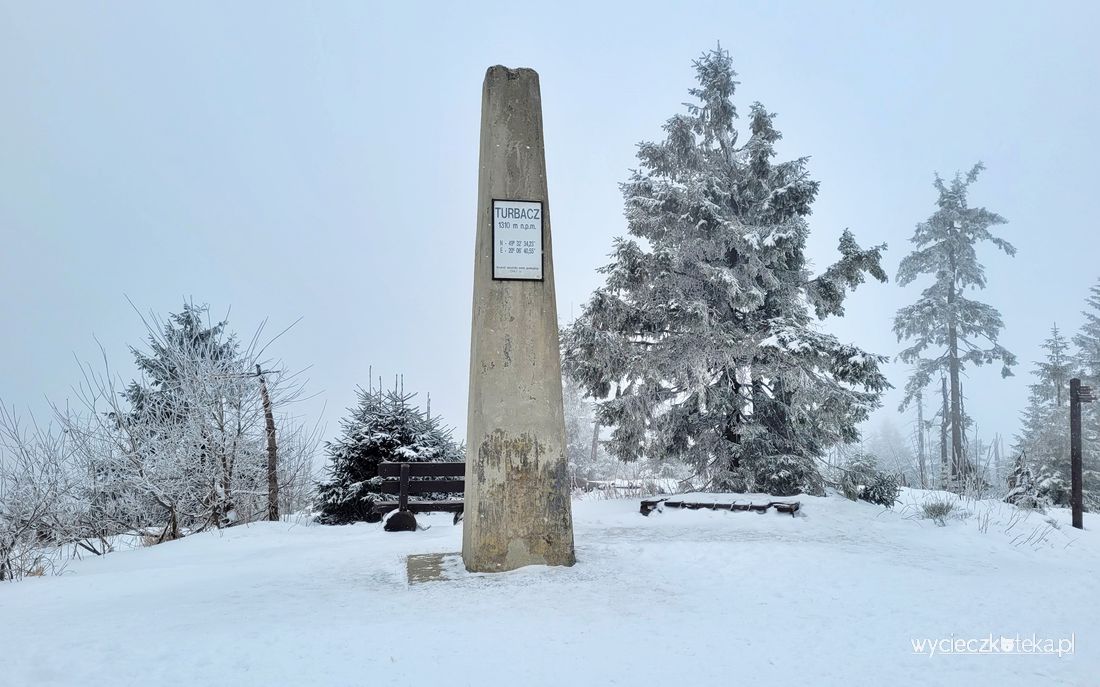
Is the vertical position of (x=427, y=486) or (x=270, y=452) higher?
(x=270, y=452)

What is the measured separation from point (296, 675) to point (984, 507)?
11.2 metres

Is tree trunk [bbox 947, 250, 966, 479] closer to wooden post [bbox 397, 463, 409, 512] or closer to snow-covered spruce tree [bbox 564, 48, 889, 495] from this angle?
snow-covered spruce tree [bbox 564, 48, 889, 495]

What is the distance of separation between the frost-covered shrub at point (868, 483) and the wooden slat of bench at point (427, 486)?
6.50 metres

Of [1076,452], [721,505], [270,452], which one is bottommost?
[721,505]

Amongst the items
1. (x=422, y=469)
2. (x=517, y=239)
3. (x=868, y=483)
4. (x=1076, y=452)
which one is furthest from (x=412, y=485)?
(x=1076, y=452)

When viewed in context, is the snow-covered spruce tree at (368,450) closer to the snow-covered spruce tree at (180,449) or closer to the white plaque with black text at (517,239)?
the snow-covered spruce tree at (180,449)

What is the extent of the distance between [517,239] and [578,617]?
9.77 feet

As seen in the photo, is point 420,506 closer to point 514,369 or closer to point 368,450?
point 368,450

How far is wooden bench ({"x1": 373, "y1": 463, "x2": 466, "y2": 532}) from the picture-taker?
8430 millimetres

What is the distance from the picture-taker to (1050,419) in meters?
23.3

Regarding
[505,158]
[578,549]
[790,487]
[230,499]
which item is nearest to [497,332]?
[505,158]

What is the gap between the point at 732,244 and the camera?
11180 millimetres

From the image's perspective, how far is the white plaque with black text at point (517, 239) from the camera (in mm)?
5383

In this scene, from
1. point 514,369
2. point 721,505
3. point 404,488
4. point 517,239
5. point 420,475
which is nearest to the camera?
point 514,369
